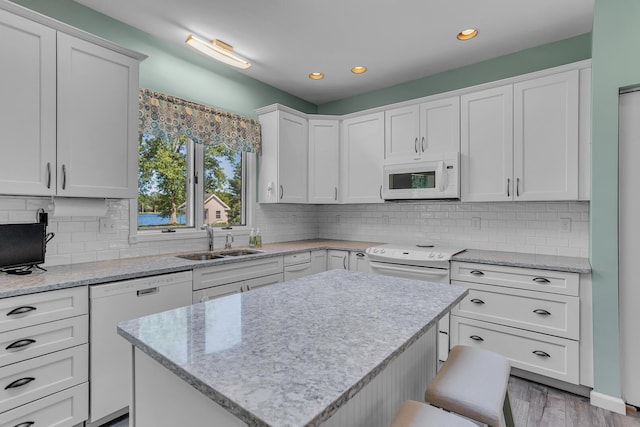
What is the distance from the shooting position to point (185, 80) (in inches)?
120

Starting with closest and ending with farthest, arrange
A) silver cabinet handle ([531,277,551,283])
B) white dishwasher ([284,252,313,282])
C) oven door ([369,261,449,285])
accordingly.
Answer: silver cabinet handle ([531,277,551,283])
oven door ([369,261,449,285])
white dishwasher ([284,252,313,282])

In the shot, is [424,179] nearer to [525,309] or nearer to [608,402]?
[525,309]

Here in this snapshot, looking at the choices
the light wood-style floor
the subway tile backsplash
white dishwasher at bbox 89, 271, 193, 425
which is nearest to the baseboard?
the light wood-style floor

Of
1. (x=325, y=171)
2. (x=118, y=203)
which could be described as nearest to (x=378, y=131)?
(x=325, y=171)

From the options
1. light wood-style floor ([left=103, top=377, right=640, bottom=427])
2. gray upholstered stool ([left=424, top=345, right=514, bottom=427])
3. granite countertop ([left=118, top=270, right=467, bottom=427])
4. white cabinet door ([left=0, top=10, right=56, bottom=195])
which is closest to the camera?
granite countertop ([left=118, top=270, right=467, bottom=427])

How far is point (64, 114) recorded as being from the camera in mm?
2055

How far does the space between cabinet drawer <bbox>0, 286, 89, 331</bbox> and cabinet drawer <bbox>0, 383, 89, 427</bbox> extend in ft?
1.40

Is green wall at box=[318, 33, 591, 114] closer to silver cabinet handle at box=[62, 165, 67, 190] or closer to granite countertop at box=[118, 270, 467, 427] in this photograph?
granite countertop at box=[118, 270, 467, 427]

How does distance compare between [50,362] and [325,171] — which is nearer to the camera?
[50,362]

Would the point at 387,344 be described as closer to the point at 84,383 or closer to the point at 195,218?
the point at 84,383

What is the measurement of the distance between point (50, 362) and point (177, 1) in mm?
2407

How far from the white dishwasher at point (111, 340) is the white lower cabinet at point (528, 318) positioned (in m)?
2.41

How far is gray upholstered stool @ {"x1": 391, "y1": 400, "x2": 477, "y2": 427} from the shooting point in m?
1.01

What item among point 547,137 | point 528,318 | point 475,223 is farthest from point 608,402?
point 547,137
